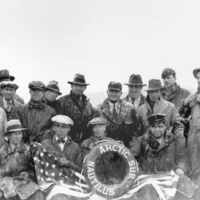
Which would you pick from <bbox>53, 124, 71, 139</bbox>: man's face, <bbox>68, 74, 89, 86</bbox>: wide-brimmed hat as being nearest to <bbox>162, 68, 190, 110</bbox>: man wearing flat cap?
<bbox>68, 74, 89, 86</bbox>: wide-brimmed hat

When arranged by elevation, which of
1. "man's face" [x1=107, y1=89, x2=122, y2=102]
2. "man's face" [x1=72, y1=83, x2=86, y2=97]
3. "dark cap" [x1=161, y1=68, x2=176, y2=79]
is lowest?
"man's face" [x1=107, y1=89, x2=122, y2=102]

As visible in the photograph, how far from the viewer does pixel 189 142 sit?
7.95m

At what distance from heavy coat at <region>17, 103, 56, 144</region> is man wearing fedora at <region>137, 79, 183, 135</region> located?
64.8 inches

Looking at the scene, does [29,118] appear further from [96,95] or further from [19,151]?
[96,95]

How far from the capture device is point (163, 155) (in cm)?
764

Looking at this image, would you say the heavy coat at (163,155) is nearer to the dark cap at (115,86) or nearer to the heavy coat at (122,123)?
the heavy coat at (122,123)

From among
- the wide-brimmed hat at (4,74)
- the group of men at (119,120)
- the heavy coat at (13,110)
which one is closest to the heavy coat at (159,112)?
the group of men at (119,120)

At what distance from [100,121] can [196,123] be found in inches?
67.6

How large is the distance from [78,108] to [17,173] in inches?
80.2

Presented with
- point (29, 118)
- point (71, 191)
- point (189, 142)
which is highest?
point (29, 118)

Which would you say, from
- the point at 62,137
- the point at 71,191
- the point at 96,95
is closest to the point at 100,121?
the point at 62,137

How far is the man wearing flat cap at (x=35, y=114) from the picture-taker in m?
8.13

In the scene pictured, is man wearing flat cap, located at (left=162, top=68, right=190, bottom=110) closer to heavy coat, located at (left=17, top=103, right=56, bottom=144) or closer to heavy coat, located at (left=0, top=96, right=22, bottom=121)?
heavy coat, located at (left=17, top=103, right=56, bottom=144)

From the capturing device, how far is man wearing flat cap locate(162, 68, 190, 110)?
9.73 metres
